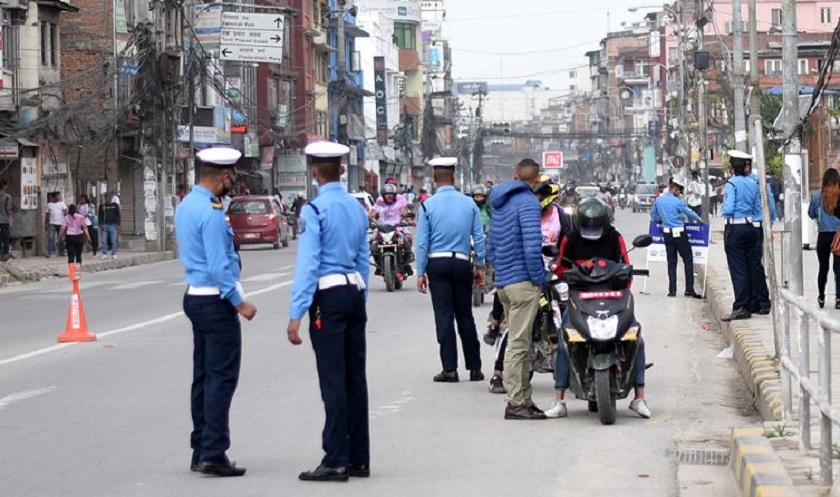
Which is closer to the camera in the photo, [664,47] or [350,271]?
[350,271]

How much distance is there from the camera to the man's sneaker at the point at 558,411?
476 inches

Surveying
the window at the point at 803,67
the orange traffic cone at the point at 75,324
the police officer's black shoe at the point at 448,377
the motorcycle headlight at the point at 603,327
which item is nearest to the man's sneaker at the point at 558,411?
the motorcycle headlight at the point at 603,327

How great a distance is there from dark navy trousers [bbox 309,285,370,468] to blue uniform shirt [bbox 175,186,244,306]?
569 millimetres

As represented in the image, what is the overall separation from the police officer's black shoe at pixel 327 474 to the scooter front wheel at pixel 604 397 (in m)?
2.72

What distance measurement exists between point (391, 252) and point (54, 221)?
1935 centimetres

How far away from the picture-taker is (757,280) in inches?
754

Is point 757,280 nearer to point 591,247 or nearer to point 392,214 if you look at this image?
point 591,247

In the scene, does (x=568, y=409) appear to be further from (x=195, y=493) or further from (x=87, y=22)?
(x=87, y=22)

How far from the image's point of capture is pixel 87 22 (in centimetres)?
5478

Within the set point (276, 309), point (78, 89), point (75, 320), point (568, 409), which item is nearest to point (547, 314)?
point (568, 409)

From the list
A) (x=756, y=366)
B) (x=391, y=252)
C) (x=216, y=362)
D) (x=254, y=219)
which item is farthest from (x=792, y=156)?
(x=254, y=219)

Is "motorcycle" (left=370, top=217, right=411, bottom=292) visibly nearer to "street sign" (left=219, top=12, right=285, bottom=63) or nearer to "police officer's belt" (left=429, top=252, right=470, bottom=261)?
"police officer's belt" (left=429, top=252, right=470, bottom=261)

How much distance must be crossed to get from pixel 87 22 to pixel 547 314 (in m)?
44.0

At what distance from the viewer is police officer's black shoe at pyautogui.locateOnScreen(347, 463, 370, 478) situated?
377 inches
